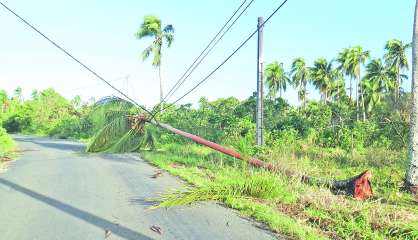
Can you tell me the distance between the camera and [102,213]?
779 centimetres

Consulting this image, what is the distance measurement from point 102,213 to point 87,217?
1.18ft

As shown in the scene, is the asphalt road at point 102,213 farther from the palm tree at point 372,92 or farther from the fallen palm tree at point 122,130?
the palm tree at point 372,92

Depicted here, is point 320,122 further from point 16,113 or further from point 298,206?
point 16,113

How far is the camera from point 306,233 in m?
6.52

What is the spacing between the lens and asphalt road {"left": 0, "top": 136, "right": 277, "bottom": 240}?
654cm

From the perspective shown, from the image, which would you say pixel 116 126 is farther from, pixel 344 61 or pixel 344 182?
pixel 344 61

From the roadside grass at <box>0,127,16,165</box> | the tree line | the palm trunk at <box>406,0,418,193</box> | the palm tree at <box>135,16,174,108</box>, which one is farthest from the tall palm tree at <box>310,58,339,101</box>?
the palm trunk at <box>406,0,418,193</box>

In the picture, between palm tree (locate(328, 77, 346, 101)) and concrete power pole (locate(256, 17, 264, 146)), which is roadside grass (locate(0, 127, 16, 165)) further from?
palm tree (locate(328, 77, 346, 101))

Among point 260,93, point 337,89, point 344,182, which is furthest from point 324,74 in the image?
point 344,182

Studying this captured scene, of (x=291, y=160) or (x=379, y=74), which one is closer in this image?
(x=291, y=160)

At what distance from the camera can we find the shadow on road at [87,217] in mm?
6461

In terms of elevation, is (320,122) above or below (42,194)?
above

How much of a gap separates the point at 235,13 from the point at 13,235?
761cm

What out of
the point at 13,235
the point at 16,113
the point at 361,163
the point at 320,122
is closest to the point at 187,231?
the point at 13,235
